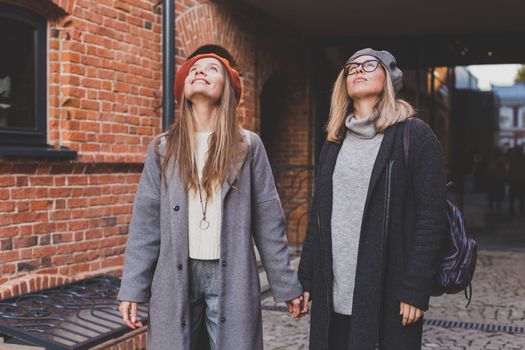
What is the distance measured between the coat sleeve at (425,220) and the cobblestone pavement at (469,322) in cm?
237

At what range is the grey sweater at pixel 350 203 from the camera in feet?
8.71

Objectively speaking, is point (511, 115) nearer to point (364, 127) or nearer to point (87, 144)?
point (87, 144)

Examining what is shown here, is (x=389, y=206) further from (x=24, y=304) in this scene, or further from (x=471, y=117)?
(x=471, y=117)

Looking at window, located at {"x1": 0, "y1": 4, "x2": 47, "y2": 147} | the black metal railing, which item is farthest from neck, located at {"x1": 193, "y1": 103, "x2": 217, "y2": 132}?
window, located at {"x1": 0, "y1": 4, "x2": 47, "y2": 147}

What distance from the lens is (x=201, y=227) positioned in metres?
2.56

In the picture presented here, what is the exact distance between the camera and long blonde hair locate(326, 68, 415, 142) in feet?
8.70

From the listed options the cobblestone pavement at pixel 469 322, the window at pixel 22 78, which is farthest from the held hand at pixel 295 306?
the window at pixel 22 78

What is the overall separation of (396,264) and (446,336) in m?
2.70

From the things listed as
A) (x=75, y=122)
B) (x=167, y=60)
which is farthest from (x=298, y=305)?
(x=167, y=60)

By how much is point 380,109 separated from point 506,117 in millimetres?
8085

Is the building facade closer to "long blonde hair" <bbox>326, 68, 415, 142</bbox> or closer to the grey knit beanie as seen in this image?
"long blonde hair" <bbox>326, 68, 415, 142</bbox>

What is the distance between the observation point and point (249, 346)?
257 cm

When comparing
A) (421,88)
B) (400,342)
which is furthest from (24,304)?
(421,88)

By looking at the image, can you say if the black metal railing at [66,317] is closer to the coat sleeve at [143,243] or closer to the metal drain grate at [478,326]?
the coat sleeve at [143,243]
